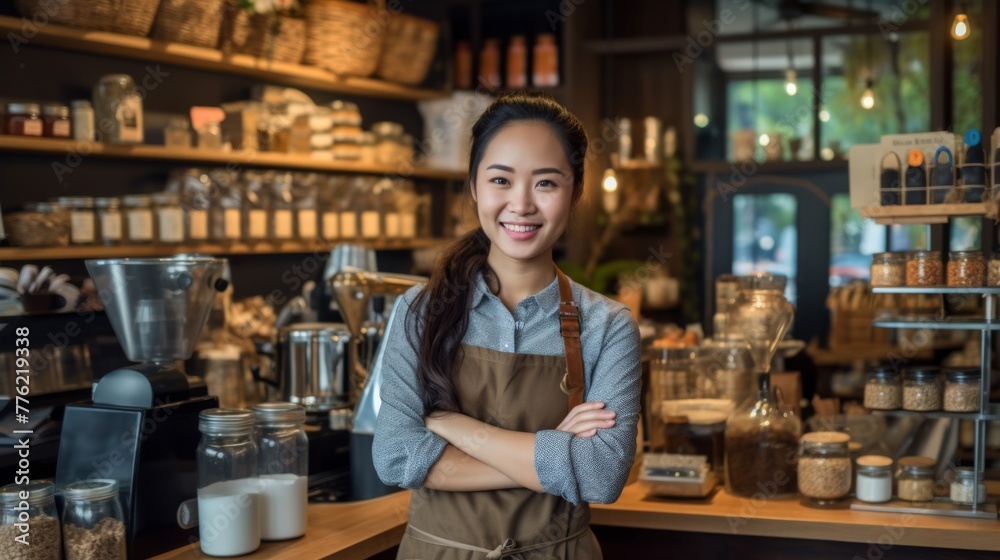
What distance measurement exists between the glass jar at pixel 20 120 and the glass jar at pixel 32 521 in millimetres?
2023

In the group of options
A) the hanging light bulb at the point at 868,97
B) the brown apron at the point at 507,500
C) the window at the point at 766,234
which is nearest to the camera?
the brown apron at the point at 507,500

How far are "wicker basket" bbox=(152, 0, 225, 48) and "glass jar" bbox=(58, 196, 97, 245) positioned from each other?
70cm

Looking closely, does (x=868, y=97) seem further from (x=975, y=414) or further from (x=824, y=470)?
(x=824, y=470)

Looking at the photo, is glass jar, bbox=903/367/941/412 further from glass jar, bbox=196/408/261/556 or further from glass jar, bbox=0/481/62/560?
glass jar, bbox=0/481/62/560

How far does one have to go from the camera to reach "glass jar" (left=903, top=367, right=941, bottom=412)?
2.34 m

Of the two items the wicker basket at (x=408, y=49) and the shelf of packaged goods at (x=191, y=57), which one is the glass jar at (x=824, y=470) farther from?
the wicker basket at (x=408, y=49)

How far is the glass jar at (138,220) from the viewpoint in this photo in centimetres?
371

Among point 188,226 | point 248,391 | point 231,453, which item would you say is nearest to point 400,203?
point 188,226

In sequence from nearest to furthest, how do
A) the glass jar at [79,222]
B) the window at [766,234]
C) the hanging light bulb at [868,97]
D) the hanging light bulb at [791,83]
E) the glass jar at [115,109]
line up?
1. the glass jar at [79,222]
2. the glass jar at [115,109]
3. the hanging light bulb at [868,97]
4. the hanging light bulb at [791,83]
5. the window at [766,234]

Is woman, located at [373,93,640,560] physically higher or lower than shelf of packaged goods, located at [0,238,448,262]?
lower

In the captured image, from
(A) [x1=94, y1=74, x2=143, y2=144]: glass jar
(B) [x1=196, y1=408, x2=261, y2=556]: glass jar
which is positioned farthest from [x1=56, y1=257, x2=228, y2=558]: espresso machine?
(A) [x1=94, y1=74, x2=143, y2=144]: glass jar

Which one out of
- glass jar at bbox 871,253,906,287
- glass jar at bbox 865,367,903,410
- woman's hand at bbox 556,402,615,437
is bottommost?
glass jar at bbox 865,367,903,410

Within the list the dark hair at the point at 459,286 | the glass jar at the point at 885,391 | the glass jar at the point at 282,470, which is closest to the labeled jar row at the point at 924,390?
the glass jar at the point at 885,391

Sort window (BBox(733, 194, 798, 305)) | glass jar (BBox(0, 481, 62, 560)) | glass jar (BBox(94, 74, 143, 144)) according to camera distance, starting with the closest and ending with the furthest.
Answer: glass jar (BBox(0, 481, 62, 560)) < glass jar (BBox(94, 74, 143, 144)) < window (BBox(733, 194, 798, 305))
